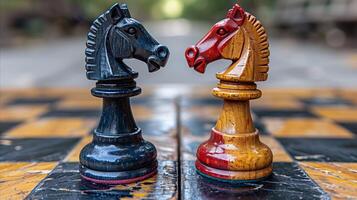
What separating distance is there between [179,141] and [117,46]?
16.5 inches

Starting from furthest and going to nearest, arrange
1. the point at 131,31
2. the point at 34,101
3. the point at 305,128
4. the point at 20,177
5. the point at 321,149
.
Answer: the point at 34,101, the point at 305,128, the point at 321,149, the point at 20,177, the point at 131,31

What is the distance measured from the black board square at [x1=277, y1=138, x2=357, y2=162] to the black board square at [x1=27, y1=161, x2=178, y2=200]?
1.14 ft

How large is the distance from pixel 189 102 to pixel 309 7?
6.28 meters

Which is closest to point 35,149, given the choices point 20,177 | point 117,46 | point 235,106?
point 20,177

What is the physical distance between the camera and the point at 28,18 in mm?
8102

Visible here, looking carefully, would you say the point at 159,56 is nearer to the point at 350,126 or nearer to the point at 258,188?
the point at 258,188

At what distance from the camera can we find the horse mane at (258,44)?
73 centimetres

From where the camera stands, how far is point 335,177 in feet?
2.67

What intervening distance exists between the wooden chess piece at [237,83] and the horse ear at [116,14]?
140 millimetres

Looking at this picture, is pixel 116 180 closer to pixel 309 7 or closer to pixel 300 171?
pixel 300 171

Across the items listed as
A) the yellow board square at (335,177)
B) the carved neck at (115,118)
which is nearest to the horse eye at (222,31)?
the carved neck at (115,118)

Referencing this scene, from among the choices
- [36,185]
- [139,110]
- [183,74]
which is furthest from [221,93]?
[183,74]

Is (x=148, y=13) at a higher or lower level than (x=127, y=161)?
higher

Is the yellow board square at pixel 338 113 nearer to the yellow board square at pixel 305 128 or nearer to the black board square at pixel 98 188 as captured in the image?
the yellow board square at pixel 305 128
